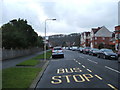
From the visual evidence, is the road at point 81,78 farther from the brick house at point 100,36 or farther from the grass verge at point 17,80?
the brick house at point 100,36

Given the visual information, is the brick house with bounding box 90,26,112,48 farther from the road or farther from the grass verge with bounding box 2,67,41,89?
the grass verge with bounding box 2,67,41,89

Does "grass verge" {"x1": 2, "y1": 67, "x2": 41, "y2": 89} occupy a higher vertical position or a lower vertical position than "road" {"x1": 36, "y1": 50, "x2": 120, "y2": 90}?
higher

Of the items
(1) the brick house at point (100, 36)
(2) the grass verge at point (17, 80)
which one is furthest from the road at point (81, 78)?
(1) the brick house at point (100, 36)

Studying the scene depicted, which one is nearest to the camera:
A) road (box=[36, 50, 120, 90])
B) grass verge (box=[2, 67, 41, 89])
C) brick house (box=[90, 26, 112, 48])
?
grass verge (box=[2, 67, 41, 89])

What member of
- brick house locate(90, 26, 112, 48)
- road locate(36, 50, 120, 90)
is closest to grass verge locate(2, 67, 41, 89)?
road locate(36, 50, 120, 90)

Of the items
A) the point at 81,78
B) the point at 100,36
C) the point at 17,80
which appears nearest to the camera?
the point at 17,80

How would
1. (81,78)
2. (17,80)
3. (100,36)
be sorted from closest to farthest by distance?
(17,80) → (81,78) → (100,36)

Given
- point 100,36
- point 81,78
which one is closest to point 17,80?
point 81,78

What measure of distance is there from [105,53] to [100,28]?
218ft

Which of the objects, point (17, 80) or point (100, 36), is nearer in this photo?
point (17, 80)

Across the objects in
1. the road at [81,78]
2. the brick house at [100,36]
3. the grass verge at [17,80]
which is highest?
the brick house at [100,36]

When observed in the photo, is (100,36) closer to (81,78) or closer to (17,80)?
(81,78)

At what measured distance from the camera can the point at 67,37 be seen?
15062 centimetres

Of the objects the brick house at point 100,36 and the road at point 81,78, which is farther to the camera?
the brick house at point 100,36
